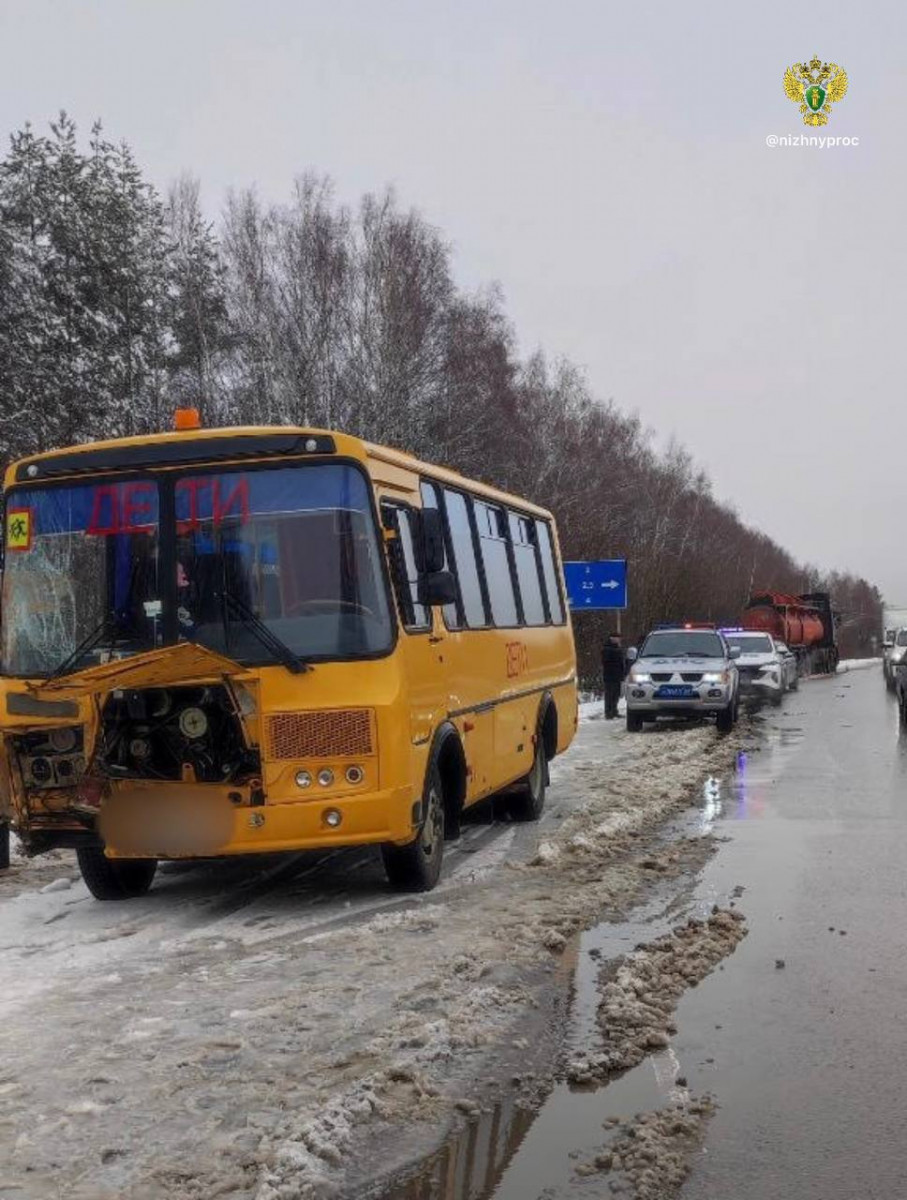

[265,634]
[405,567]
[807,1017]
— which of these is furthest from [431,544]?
[807,1017]

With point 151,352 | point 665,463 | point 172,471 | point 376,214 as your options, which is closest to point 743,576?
point 665,463

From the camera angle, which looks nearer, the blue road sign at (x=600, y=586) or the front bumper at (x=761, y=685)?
the blue road sign at (x=600, y=586)

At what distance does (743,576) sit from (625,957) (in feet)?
267

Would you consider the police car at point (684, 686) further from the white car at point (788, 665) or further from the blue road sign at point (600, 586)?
the white car at point (788, 665)

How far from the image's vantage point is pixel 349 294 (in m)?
37.8

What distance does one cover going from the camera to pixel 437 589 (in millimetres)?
8430

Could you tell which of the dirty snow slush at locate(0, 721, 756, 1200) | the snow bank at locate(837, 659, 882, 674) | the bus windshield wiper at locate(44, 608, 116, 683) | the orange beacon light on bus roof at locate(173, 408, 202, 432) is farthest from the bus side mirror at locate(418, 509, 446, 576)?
the snow bank at locate(837, 659, 882, 674)

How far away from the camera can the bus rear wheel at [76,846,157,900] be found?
852cm

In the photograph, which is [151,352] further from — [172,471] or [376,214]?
[172,471]

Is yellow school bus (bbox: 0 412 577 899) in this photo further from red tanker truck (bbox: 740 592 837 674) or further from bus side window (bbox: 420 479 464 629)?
red tanker truck (bbox: 740 592 837 674)

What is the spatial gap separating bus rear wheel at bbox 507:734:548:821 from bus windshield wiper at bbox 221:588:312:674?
4.87 metres

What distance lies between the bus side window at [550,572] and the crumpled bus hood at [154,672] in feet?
21.9

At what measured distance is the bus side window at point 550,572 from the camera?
14016 millimetres

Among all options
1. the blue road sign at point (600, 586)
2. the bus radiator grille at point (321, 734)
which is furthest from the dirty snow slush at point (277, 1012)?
the blue road sign at point (600, 586)
